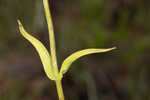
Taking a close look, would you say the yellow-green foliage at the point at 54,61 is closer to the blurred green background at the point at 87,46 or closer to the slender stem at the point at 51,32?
the slender stem at the point at 51,32

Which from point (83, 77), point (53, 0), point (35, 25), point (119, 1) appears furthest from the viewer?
point (53, 0)

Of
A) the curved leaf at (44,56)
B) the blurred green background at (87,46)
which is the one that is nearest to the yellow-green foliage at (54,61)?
the curved leaf at (44,56)

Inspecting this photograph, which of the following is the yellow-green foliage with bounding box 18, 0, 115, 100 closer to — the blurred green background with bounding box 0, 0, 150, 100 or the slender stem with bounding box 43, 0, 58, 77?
the slender stem with bounding box 43, 0, 58, 77

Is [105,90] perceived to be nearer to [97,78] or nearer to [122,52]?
[97,78]

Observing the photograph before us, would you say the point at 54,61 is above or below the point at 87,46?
above

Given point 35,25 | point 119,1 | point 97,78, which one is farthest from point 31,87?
point 119,1

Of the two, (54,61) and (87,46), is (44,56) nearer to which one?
(54,61)

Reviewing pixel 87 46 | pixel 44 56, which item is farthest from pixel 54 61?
pixel 87 46

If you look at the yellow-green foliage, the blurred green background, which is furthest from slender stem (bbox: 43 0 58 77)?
the blurred green background

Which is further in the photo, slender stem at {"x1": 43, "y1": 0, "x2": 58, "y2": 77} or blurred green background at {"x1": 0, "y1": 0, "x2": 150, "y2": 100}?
blurred green background at {"x1": 0, "y1": 0, "x2": 150, "y2": 100}
